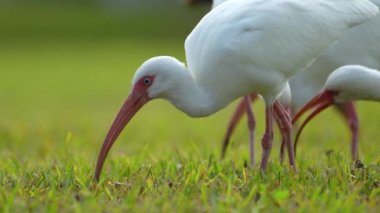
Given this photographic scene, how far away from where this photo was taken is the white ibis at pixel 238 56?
222 inches

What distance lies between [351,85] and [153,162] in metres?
1.43

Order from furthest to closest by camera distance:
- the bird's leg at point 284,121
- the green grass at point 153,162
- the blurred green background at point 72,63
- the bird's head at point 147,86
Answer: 1. the blurred green background at point 72,63
2. the bird's leg at point 284,121
3. the bird's head at point 147,86
4. the green grass at point 153,162

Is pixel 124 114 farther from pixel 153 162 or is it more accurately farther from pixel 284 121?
pixel 284 121

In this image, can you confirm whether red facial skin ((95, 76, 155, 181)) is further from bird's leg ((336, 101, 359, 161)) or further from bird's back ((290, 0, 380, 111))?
bird's leg ((336, 101, 359, 161))

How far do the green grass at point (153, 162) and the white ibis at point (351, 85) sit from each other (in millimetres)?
413

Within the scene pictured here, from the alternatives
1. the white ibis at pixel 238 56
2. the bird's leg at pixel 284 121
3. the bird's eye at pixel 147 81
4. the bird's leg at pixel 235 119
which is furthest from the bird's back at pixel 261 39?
the bird's leg at pixel 235 119

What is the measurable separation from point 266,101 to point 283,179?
817 millimetres

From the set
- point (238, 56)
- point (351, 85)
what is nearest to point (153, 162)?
point (238, 56)

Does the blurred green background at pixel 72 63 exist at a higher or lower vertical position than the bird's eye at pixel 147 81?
lower

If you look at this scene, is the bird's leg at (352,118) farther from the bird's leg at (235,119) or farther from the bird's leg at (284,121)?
the bird's leg at (284,121)

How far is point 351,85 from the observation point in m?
6.08

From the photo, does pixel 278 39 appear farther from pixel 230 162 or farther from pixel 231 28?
pixel 230 162

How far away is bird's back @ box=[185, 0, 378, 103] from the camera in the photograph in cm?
561

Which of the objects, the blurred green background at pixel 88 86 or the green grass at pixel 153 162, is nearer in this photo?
the green grass at pixel 153 162
